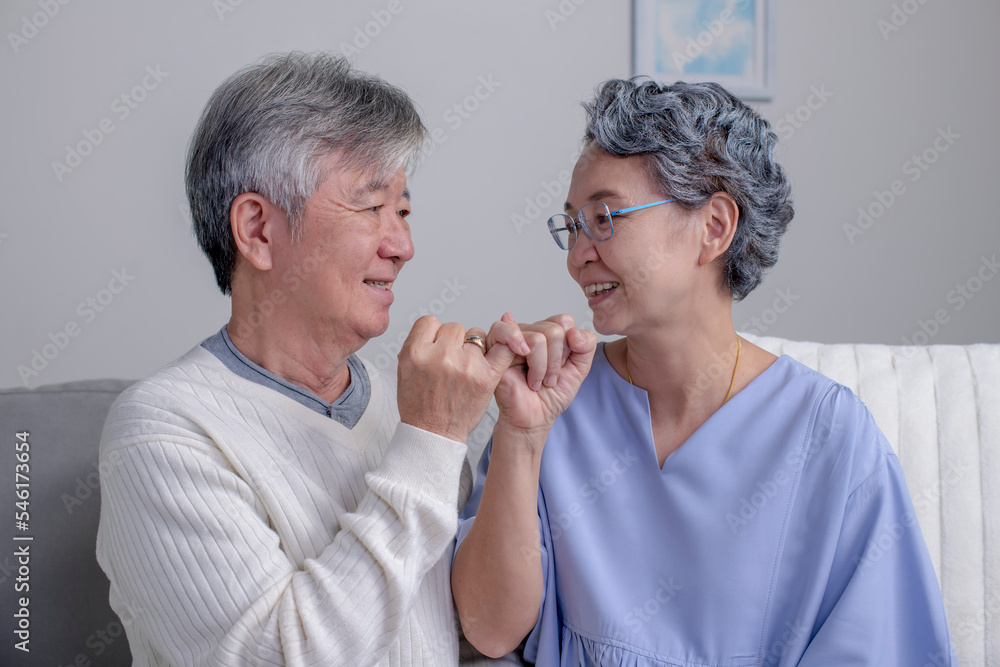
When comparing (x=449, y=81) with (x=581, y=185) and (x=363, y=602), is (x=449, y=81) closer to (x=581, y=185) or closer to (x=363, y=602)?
(x=581, y=185)

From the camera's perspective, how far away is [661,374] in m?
1.44

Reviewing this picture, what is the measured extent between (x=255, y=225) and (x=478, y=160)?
123 centimetres

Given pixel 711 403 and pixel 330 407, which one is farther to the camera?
pixel 711 403

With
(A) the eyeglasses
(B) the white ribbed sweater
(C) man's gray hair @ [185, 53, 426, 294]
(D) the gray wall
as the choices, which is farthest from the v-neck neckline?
(D) the gray wall

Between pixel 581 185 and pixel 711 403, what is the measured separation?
1.53 feet

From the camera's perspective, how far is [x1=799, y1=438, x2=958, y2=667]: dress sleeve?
47.0 inches

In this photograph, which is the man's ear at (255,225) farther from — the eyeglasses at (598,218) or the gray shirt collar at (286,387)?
the eyeglasses at (598,218)

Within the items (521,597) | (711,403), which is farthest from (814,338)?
(521,597)

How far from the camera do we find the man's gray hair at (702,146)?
1345 mm

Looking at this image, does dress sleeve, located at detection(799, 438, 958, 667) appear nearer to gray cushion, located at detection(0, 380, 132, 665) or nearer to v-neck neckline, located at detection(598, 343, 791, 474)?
v-neck neckline, located at detection(598, 343, 791, 474)

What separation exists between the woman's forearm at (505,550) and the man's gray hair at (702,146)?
51 centimetres

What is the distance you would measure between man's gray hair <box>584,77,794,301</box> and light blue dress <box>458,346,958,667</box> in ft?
0.85

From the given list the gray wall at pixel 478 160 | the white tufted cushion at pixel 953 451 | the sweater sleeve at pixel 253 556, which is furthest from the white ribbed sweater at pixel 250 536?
the gray wall at pixel 478 160

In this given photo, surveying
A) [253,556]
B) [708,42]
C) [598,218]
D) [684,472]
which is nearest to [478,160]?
[708,42]
